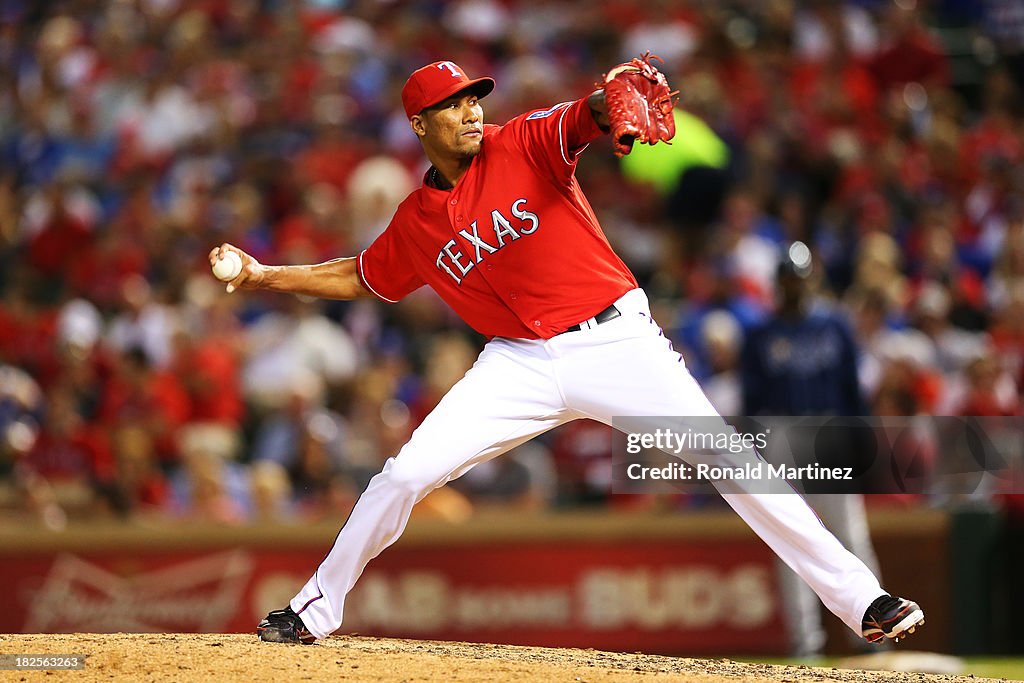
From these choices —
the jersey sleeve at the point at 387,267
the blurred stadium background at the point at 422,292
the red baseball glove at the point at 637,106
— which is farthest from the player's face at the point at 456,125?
the blurred stadium background at the point at 422,292

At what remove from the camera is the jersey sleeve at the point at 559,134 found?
16.2 feet

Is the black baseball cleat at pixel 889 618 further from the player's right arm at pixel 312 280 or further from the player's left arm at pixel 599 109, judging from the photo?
the player's right arm at pixel 312 280

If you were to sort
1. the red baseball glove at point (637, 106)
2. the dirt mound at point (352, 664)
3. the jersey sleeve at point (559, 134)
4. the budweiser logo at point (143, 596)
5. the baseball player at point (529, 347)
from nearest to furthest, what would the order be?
the red baseball glove at point (637, 106)
the dirt mound at point (352, 664)
the jersey sleeve at point (559, 134)
the baseball player at point (529, 347)
the budweiser logo at point (143, 596)

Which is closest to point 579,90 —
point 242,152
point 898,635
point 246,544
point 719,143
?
point 719,143

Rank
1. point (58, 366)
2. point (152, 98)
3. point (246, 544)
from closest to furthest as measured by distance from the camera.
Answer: point (246, 544) → point (58, 366) → point (152, 98)

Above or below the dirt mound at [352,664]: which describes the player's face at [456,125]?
above

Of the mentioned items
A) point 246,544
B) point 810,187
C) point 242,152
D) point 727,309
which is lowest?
point 246,544

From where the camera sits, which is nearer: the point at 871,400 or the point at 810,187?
the point at 871,400

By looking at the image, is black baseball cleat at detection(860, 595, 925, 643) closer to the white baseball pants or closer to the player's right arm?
the white baseball pants

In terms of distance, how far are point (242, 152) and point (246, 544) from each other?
4.44 metres

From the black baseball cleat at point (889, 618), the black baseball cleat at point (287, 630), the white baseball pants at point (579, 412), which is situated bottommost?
the black baseball cleat at point (889, 618)

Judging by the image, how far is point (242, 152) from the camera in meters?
12.0

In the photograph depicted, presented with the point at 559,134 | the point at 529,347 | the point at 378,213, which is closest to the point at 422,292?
the point at 378,213

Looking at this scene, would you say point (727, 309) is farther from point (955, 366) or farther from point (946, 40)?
point (946, 40)
